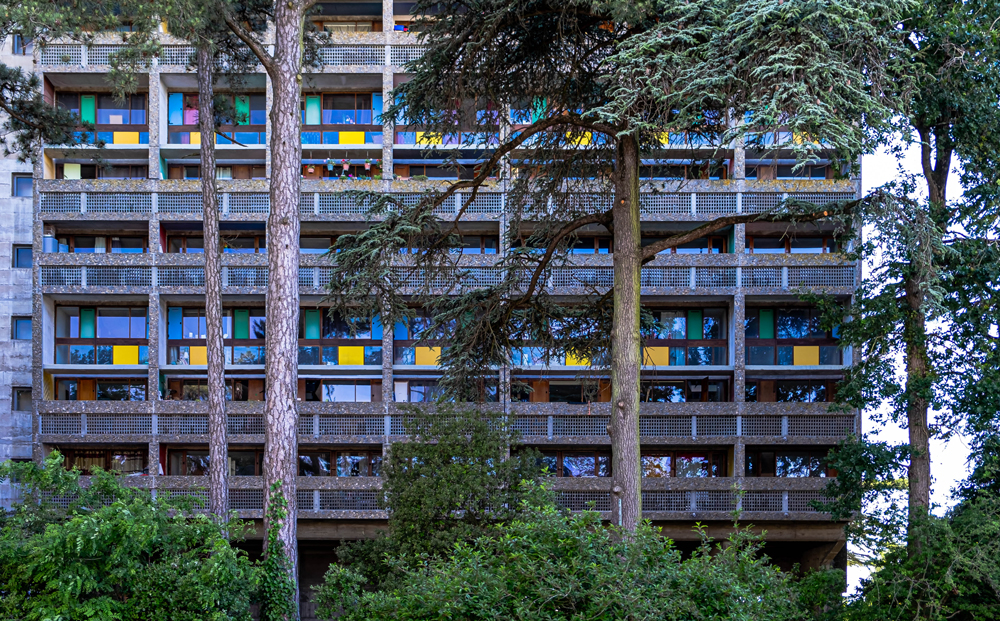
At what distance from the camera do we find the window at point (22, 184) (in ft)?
92.9

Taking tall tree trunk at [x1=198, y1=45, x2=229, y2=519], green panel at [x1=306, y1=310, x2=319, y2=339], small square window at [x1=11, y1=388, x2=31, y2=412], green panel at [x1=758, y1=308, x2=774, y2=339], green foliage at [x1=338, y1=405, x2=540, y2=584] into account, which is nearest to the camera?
green foliage at [x1=338, y1=405, x2=540, y2=584]

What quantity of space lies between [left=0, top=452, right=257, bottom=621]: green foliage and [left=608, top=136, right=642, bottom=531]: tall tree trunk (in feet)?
19.5

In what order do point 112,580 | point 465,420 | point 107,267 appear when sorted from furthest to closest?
1. point 107,267
2. point 465,420
3. point 112,580

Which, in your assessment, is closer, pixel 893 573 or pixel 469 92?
pixel 893 573

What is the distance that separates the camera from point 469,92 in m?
14.7

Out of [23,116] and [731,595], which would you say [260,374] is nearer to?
[23,116]

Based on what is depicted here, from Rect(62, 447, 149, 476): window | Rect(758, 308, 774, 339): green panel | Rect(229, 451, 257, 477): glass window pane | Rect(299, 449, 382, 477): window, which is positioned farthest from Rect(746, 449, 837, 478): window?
Rect(62, 447, 149, 476): window

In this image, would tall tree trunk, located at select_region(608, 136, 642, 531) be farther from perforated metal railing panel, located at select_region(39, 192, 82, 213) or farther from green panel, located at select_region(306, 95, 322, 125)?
perforated metal railing panel, located at select_region(39, 192, 82, 213)

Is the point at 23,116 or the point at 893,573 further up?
the point at 23,116

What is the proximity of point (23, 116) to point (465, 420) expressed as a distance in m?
12.0

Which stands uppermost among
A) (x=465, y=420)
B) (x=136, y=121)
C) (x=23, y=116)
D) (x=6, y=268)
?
(x=136, y=121)

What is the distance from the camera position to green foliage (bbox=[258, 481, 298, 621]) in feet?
37.1

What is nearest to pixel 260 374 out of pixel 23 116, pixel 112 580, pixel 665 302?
pixel 23 116

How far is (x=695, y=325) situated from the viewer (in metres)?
27.7
